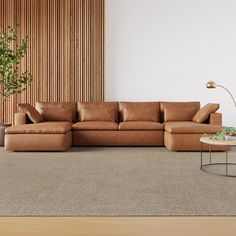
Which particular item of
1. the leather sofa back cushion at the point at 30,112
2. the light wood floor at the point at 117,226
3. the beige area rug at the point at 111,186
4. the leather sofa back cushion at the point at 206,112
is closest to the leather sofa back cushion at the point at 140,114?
the leather sofa back cushion at the point at 206,112

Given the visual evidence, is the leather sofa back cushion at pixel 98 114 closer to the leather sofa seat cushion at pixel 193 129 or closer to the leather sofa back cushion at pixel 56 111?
the leather sofa back cushion at pixel 56 111

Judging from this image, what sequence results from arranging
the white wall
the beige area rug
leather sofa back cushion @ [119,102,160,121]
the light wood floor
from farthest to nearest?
the white wall → leather sofa back cushion @ [119,102,160,121] → the beige area rug → the light wood floor

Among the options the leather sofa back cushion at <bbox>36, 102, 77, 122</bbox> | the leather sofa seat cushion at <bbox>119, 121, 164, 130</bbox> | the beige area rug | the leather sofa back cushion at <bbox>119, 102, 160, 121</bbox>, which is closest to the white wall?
the leather sofa back cushion at <bbox>119, 102, 160, 121</bbox>

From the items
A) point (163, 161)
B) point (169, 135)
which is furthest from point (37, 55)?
point (163, 161)

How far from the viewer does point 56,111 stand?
21.4ft

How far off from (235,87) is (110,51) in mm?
2667

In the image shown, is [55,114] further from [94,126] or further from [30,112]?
[94,126]

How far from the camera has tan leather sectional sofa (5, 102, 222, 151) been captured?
5.50 metres

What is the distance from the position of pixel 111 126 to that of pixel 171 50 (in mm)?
2234

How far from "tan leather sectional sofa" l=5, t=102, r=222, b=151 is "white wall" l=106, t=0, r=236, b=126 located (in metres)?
0.63

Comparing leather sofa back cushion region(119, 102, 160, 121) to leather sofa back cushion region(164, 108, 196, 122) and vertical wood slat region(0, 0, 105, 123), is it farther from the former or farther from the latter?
vertical wood slat region(0, 0, 105, 123)

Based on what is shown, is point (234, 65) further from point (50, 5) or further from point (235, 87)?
point (50, 5)

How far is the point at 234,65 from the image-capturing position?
707 centimetres

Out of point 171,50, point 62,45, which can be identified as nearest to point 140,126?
point 171,50
